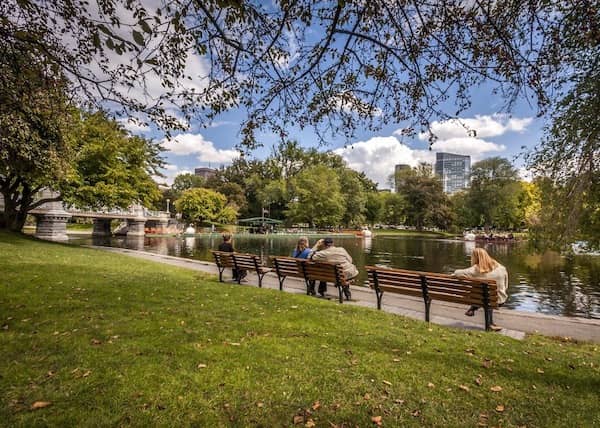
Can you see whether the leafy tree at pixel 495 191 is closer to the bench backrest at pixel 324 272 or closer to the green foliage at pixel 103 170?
the green foliage at pixel 103 170

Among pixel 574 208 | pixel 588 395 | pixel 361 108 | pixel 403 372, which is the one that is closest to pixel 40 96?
pixel 361 108

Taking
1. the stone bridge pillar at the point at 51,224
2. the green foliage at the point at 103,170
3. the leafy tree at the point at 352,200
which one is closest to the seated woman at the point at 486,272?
the green foliage at the point at 103,170

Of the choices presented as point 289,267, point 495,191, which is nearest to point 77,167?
point 289,267

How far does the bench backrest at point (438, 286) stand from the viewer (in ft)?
18.8

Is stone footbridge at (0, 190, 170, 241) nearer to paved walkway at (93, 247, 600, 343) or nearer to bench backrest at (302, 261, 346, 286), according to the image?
bench backrest at (302, 261, 346, 286)

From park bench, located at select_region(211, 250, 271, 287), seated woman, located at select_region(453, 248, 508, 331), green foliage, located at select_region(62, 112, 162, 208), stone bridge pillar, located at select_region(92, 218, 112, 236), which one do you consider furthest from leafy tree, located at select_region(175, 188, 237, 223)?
seated woman, located at select_region(453, 248, 508, 331)

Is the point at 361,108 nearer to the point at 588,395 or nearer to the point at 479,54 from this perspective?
the point at 479,54

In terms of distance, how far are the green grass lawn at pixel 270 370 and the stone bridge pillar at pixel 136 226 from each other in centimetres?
4085

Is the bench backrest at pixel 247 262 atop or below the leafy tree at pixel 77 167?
below

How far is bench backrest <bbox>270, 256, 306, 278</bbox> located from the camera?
838 centimetres

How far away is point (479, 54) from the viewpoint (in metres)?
4.15

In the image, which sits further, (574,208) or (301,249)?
(301,249)

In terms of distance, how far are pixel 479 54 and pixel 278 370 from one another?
4285 millimetres

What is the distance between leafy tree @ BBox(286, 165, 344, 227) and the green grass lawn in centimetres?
5400
